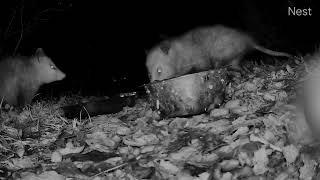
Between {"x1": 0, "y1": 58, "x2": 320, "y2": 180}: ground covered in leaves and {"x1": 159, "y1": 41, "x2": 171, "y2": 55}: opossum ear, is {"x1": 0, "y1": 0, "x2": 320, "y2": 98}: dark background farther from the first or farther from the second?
{"x1": 0, "y1": 58, "x2": 320, "y2": 180}: ground covered in leaves

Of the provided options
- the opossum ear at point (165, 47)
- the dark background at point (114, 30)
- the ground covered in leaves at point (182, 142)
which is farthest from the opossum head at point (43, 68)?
the opossum ear at point (165, 47)

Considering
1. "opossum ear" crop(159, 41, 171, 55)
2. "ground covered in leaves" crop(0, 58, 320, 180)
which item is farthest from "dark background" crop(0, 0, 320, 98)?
"ground covered in leaves" crop(0, 58, 320, 180)

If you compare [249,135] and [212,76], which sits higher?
[212,76]

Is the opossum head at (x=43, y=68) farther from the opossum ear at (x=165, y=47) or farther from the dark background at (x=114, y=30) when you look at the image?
the opossum ear at (x=165, y=47)

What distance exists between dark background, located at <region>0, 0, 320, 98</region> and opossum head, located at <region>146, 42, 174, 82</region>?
2.58ft

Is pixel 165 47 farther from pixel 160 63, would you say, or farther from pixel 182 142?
pixel 182 142

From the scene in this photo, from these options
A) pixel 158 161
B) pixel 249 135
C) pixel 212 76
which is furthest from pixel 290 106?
pixel 158 161

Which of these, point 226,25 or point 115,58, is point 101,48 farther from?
point 226,25

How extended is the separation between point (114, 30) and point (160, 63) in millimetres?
2865

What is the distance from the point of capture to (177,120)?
3568mm

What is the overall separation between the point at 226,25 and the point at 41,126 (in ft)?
12.6

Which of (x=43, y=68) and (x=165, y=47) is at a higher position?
(x=165, y=47)

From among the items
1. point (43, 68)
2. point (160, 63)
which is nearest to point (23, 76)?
point (43, 68)

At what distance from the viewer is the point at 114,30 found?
806 centimetres
